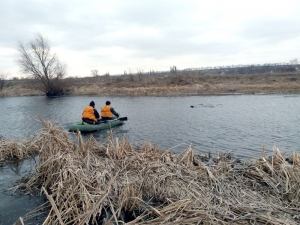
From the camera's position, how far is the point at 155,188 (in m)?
5.96

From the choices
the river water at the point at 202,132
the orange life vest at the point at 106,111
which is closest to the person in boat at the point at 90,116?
the river water at the point at 202,132

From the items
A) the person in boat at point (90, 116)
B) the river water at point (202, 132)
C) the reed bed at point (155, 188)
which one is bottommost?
the river water at point (202, 132)

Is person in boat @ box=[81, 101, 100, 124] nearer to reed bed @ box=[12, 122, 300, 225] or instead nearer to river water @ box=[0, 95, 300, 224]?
river water @ box=[0, 95, 300, 224]

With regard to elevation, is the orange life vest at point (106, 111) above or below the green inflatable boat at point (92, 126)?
above

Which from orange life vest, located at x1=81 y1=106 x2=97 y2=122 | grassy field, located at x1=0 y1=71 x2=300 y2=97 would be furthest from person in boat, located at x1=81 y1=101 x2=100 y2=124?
grassy field, located at x1=0 y1=71 x2=300 y2=97

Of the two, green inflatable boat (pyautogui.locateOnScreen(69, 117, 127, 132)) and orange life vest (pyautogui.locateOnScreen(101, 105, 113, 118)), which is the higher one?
orange life vest (pyautogui.locateOnScreen(101, 105, 113, 118))

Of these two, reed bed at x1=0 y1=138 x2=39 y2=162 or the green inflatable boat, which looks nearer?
reed bed at x1=0 y1=138 x2=39 y2=162

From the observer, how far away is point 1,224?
5.30 metres

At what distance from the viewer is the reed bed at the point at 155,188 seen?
4.45 metres

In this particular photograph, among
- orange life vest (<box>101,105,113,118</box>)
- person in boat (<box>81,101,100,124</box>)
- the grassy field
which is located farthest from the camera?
the grassy field

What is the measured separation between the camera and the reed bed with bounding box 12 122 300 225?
14.6ft

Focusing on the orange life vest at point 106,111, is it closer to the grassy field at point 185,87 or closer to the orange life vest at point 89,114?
the orange life vest at point 89,114

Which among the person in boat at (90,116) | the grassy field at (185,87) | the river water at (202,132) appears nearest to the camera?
the river water at (202,132)

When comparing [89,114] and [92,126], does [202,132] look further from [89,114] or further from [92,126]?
[89,114]
